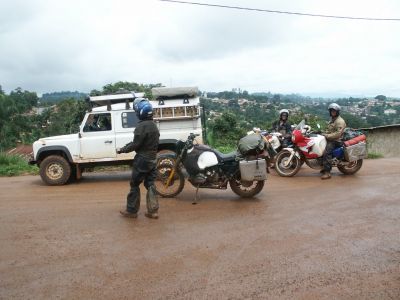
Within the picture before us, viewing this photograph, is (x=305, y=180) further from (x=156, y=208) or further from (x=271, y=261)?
(x=271, y=261)

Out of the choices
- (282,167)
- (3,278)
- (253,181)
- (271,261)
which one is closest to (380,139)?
(282,167)

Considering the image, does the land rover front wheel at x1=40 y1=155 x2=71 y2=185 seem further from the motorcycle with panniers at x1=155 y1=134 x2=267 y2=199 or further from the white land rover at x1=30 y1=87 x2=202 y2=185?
the motorcycle with panniers at x1=155 y1=134 x2=267 y2=199

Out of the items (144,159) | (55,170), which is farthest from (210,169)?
(55,170)

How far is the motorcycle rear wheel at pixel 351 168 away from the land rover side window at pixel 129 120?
4.88 meters

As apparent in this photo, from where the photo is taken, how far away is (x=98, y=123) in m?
10.4

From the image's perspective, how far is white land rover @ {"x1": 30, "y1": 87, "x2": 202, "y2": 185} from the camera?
10273mm

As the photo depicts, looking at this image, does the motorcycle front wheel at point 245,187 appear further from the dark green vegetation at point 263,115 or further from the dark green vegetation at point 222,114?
the dark green vegetation at point 222,114

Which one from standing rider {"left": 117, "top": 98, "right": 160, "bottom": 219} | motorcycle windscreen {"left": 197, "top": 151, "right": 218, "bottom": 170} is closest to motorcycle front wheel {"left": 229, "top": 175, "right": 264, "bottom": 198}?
motorcycle windscreen {"left": 197, "top": 151, "right": 218, "bottom": 170}

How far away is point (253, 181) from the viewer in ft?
26.9

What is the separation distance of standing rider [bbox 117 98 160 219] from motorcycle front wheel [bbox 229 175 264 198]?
183 cm

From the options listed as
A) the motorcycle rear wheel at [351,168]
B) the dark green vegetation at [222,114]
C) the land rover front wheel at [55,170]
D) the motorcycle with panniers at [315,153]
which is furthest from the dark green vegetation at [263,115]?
the land rover front wheel at [55,170]

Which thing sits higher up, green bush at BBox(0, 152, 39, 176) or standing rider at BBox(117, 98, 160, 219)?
standing rider at BBox(117, 98, 160, 219)

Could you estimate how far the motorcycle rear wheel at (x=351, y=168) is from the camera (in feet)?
34.4

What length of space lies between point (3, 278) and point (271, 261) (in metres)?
2.88
